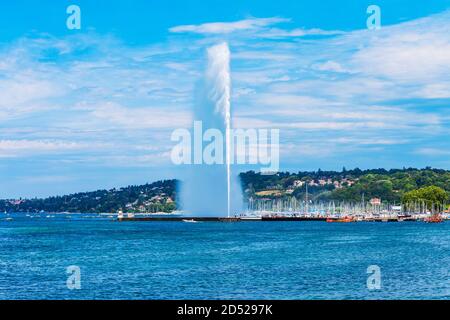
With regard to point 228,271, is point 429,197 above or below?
above

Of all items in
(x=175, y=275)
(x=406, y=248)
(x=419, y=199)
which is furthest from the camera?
(x=419, y=199)

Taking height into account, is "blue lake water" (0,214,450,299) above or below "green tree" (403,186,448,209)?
below

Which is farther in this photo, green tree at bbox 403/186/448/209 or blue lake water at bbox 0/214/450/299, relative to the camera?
green tree at bbox 403/186/448/209

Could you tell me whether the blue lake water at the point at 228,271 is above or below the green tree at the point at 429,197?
below

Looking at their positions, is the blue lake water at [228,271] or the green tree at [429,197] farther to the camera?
the green tree at [429,197]

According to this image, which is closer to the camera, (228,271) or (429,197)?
(228,271)
